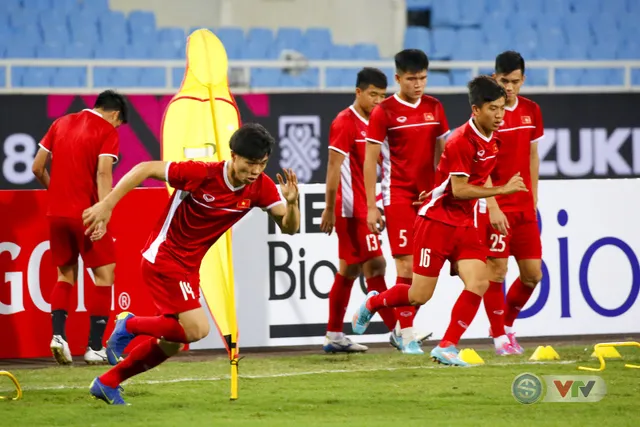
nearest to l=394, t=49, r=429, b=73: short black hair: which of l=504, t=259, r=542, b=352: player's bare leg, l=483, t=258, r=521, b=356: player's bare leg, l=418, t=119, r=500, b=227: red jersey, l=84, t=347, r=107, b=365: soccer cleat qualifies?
l=418, t=119, r=500, b=227: red jersey

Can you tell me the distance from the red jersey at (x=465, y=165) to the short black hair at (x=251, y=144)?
1876mm

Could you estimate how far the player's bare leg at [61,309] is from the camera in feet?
28.9

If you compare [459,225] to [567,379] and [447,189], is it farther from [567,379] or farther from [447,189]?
[567,379]

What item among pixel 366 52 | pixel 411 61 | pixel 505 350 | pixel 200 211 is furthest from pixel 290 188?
pixel 366 52

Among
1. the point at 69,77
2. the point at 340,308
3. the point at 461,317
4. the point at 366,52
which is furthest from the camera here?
the point at 366,52

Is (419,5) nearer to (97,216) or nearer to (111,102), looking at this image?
(111,102)

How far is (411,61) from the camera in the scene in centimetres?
873

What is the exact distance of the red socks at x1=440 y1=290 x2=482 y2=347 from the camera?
8.05 m

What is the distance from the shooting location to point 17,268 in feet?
31.3

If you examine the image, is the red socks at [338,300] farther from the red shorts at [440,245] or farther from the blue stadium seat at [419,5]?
the blue stadium seat at [419,5]

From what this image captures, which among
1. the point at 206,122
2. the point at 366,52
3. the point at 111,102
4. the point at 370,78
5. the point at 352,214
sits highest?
the point at 366,52

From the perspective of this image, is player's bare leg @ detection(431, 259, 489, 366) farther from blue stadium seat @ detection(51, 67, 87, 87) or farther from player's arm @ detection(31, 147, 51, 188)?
blue stadium seat @ detection(51, 67, 87, 87)

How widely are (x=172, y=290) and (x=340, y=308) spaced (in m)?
3.18

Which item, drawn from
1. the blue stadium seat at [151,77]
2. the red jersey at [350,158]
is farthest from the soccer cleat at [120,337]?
the blue stadium seat at [151,77]
